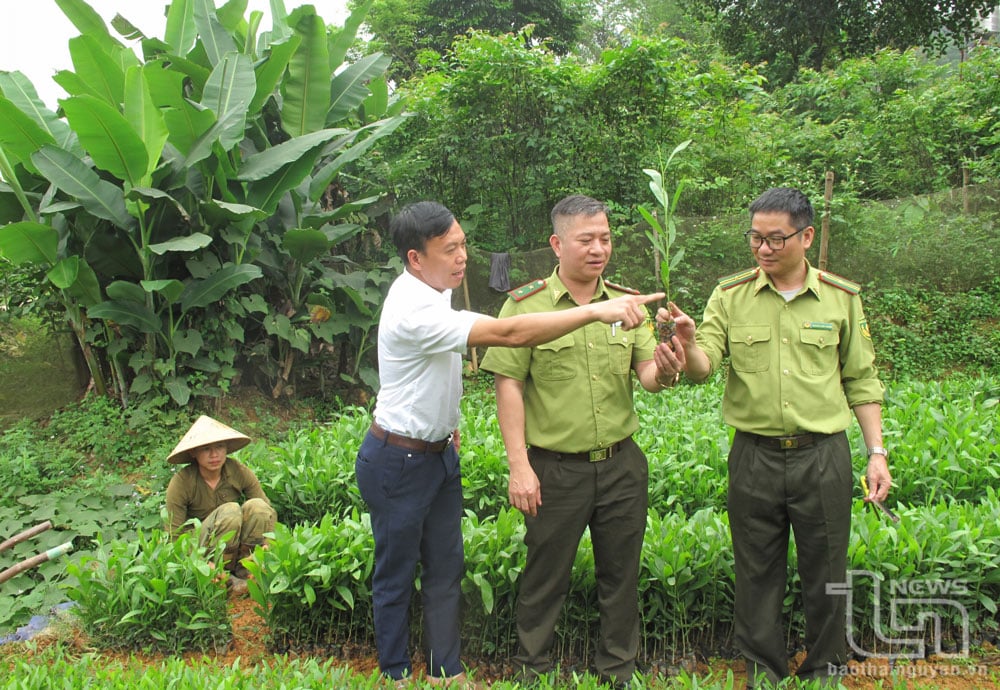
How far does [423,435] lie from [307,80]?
4.45 metres

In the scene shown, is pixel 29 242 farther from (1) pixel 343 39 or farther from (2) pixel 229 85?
(1) pixel 343 39

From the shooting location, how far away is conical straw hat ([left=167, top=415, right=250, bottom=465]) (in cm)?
382

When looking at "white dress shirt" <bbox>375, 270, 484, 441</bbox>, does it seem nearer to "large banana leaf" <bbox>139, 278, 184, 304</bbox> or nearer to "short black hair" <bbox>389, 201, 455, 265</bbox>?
"short black hair" <bbox>389, 201, 455, 265</bbox>

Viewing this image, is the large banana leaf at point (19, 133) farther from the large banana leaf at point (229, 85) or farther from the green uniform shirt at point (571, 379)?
the green uniform shirt at point (571, 379)

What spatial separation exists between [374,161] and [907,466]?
6036mm

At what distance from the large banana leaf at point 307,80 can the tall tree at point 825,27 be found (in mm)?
9994

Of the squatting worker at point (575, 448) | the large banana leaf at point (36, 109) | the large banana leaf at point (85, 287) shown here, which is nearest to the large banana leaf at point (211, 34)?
the large banana leaf at point (36, 109)

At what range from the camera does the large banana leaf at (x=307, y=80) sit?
600cm

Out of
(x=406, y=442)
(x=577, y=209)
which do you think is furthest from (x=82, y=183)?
(x=577, y=209)

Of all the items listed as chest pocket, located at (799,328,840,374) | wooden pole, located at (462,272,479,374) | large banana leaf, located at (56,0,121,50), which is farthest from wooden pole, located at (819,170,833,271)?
large banana leaf, located at (56,0,121,50)

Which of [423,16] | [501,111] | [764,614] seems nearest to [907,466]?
[764,614]

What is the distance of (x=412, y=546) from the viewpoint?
266 cm

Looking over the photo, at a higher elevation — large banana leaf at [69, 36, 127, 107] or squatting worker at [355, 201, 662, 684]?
large banana leaf at [69, 36, 127, 107]

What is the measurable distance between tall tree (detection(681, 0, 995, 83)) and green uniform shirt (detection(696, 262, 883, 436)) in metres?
12.2
